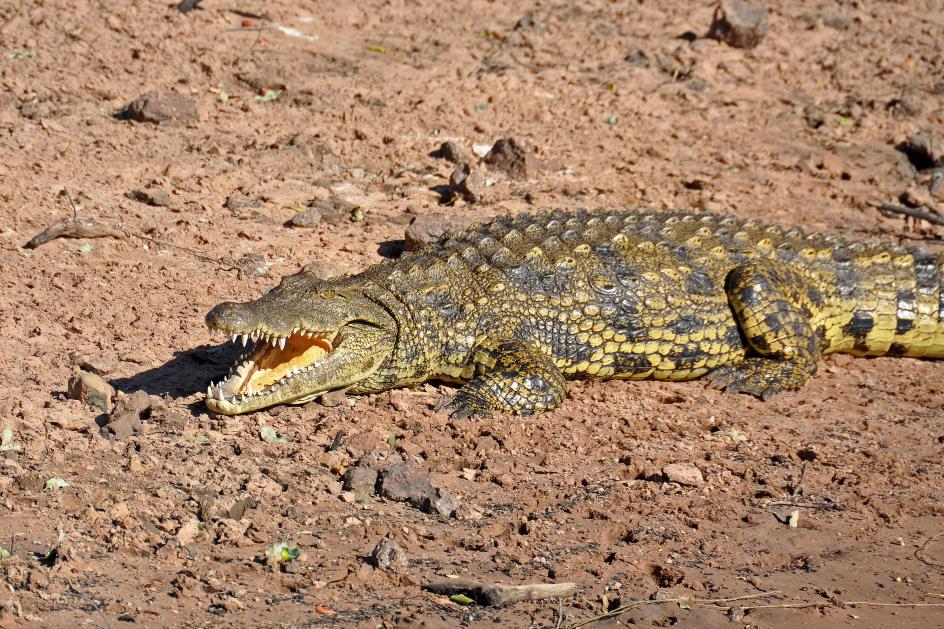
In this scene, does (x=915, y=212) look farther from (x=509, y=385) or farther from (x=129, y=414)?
(x=129, y=414)

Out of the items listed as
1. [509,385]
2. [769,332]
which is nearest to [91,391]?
[509,385]

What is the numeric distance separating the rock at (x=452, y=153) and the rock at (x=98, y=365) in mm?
4153

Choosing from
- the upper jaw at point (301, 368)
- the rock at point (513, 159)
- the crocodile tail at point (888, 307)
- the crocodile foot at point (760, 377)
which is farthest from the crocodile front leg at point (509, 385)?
the rock at point (513, 159)

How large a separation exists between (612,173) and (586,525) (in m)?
5.15

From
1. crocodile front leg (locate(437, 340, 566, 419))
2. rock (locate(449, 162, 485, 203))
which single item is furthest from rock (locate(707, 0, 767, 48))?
crocodile front leg (locate(437, 340, 566, 419))

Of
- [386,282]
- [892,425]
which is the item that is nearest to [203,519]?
[386,282]

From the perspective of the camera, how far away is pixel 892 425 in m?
6.49

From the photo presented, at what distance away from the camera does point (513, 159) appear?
9.41 m

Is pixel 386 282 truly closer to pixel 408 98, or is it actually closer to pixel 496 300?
pixel 496 300

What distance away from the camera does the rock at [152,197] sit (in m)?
8.13

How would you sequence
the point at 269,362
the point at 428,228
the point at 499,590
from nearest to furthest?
the point at 499,590 < the point at 269,362 < the point at 428,228

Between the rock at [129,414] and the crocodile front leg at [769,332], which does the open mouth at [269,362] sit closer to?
the rock at [129,414]

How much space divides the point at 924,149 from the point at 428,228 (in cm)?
536

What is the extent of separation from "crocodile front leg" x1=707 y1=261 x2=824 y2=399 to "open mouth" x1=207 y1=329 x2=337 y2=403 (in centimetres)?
261
